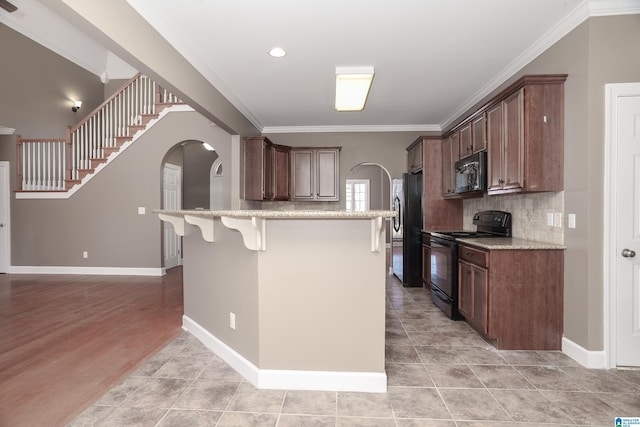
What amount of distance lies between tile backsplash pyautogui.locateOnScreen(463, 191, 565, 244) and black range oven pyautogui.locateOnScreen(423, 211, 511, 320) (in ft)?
0.38

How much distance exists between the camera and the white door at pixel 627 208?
91.6 inches

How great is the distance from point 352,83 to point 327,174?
7.68 ft

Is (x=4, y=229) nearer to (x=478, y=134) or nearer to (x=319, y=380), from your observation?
(x=319, y=380)

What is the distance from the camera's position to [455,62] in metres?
3.29

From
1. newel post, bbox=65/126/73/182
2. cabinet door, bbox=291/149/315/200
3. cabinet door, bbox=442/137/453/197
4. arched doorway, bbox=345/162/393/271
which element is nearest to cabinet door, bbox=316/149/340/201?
cabinet door, bbox=291/149/315/200

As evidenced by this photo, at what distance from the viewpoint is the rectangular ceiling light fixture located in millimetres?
3379

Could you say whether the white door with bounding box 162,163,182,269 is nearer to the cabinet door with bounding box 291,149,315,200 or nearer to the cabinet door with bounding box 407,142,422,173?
the cabinet door with bounding box 291,149,315,200

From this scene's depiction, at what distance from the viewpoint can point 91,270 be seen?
229 inches

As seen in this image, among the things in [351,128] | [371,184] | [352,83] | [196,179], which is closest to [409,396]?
[352,83]

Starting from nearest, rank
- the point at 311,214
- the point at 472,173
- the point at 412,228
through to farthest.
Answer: the point at 311,214 → the point at 472,173 → the point at 412,228

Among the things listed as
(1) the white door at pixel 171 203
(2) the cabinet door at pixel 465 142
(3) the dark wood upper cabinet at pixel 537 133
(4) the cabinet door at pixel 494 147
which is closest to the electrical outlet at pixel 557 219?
(3) the dark wood upper cabinet at pixel 537 133

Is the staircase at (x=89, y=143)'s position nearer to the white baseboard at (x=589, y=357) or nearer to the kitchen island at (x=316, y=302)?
the kitchen island at (x=316, y=302)

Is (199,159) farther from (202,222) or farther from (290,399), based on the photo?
(290,399)

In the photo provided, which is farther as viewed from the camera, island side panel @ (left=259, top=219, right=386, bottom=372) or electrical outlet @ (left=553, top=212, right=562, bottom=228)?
electrical outlet @ (left=553, top=212, right=562, bottom=228)
